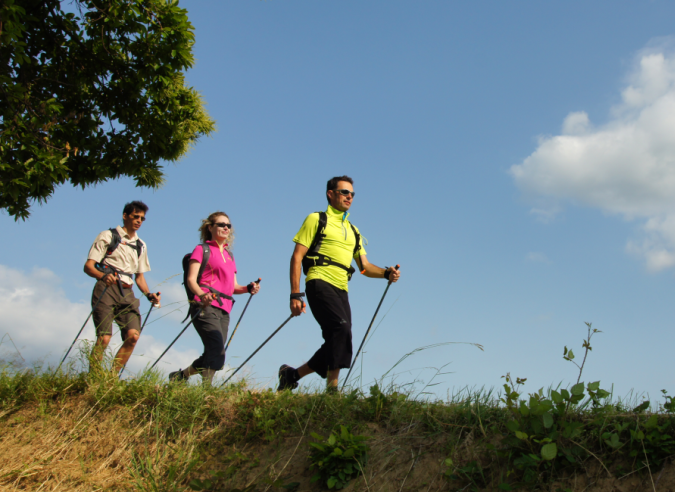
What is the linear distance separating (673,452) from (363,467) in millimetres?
1874

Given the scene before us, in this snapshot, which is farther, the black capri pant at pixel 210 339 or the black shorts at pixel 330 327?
the black capri pant at pixel 210 339

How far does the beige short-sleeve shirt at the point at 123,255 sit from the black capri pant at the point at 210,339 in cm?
176

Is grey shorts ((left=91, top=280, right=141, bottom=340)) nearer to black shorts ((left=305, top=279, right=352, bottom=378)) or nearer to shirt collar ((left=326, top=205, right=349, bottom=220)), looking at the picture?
black shorts ((left=305, top=279, right=352, bottom=378))

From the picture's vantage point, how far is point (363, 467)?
3324 mm

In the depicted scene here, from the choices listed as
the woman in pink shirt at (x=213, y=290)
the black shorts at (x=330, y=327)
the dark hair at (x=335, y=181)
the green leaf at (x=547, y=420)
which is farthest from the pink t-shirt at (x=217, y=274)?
the green leaf at (x=547, y=420)

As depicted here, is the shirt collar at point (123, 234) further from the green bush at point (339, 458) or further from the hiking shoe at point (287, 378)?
the green bush at point (339, 458)

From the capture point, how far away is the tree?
7.53 m

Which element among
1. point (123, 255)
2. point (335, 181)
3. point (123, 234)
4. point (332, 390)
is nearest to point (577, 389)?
point (332, 390)

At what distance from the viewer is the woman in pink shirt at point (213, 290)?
→ 5.66 m

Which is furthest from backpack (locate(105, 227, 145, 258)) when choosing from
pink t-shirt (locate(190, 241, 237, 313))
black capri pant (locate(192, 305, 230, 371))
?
black capri pant (locate(192, 305, 230, 371))

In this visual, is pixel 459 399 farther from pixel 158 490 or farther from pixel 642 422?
pixel 158 490

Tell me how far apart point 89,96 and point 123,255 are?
13.0ft

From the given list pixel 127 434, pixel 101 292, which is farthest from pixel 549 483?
pixel 101 292

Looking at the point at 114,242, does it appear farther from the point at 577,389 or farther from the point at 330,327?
the point at 577,389
